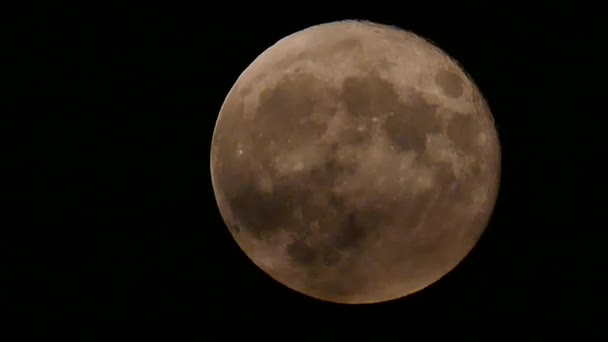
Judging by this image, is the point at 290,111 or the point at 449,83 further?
the point at 449,83

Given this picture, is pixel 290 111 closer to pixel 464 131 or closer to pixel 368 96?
pixel 368 96

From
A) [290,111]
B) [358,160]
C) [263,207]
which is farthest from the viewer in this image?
[263,207]

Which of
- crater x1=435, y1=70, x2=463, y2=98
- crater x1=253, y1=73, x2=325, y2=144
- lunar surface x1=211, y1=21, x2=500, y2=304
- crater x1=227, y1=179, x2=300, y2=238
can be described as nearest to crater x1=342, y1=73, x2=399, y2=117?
lunar surface x1=211, y1=21, x2=500, y2=304

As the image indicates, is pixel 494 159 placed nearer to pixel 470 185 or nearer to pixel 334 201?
pixel 470 185

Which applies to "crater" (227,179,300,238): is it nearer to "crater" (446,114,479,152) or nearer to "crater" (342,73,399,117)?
"crater" (342,73,399,117)

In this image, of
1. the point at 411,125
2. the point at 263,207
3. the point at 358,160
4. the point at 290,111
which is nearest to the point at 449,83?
the point at 411,125

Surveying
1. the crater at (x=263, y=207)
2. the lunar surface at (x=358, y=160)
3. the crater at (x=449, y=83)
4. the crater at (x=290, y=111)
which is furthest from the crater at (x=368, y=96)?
the crater at (x=263, y=207)

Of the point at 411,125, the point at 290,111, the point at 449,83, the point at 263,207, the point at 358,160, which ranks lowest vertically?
the point at 263,207

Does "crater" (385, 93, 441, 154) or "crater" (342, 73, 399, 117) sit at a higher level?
"crater" (342, 73, 399, 117)
